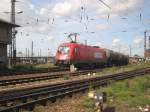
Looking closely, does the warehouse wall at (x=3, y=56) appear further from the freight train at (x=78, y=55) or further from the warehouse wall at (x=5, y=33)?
the freight train at (x=78, y=55)

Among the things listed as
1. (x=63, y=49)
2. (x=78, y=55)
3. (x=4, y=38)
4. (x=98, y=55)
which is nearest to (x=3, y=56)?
(x=4, y=38)

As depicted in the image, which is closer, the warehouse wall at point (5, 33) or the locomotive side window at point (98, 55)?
the warehouse wall at point (5, 33)

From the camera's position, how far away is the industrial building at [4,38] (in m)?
35.1

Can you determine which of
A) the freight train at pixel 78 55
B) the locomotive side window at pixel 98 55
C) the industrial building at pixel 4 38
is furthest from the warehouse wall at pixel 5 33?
the locomotive side window at pixel 98 55

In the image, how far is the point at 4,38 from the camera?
36.0 m

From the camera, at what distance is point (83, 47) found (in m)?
37.0

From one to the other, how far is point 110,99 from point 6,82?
8204 millimetres

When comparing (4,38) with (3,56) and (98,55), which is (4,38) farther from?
(98,55)

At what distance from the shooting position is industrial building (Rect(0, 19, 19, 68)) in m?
35.1

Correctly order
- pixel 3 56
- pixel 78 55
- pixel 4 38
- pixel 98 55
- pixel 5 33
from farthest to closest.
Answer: pixel 98 55, pixel 5 33, pixel 4 38, pixel 3 56, pixel 78 55

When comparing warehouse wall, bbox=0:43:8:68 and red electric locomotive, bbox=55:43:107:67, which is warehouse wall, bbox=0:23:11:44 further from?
red electric locomotive, bbox=55:43:107:67

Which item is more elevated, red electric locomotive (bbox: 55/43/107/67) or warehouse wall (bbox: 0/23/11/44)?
warehouse wall (bbox: 0/23/11/44)

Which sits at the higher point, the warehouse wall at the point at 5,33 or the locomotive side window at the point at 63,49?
the warehouse wall at the point at 5,33

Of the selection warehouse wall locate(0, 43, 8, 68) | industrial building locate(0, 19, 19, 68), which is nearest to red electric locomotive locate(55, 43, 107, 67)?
warehouse wall locate(0, 43, 8, 68)
